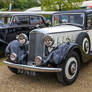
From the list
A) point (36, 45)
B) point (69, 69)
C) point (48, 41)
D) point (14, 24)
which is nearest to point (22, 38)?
point (36, 45)

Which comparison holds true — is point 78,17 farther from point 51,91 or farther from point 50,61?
point 51,91

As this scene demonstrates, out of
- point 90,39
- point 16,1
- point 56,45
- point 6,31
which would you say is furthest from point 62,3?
point 16,1

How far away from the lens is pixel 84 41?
4.55 metres

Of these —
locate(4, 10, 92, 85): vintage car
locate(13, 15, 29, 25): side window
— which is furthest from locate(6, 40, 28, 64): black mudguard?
locate(13, 15, 29, 25): side window

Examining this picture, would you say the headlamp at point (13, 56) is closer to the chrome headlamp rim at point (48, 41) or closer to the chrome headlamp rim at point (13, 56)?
the chrome headlamp rim at point (13, 56)

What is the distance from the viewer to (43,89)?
3.77 m

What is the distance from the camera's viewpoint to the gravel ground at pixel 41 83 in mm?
3768

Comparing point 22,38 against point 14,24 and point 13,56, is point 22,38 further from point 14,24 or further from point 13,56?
point 14,24

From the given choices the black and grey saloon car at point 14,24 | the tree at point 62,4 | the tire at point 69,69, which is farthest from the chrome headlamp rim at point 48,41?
the tree at point 62,4

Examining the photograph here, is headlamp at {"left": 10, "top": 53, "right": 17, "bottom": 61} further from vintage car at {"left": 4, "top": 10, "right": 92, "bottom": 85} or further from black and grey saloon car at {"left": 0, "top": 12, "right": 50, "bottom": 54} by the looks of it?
black and grey saloon car at {"left": 0, "top": 12, "right": 50, "bottom": 54}

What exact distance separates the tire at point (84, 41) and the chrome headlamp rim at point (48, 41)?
3.22 feet

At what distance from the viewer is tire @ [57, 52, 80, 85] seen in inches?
145

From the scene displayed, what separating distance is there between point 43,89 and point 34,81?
1.76 feet

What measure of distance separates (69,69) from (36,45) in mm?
1006
